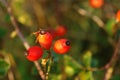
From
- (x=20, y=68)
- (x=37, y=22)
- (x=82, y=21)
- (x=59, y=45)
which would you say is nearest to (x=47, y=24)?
(x=37, y=22)

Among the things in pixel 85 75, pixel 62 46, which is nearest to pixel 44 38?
pixel 62 46

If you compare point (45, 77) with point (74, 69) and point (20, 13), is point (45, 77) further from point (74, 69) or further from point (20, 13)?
point (20, 13)

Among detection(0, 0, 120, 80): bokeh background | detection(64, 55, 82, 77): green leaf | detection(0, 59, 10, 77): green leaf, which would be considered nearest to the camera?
detection(0, 59, 10, 77): green leaf

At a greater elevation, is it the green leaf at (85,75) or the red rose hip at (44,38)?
the green leaf at (85,75)

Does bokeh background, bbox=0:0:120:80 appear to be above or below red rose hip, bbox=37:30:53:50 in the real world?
above

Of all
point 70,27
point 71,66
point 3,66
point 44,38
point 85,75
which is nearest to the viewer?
point 44,38

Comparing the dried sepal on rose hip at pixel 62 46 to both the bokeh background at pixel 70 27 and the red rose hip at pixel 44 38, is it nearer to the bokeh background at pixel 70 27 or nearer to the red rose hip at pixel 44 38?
the red rose hip at pixel 44 38

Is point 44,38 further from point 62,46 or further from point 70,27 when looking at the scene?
point 70,27

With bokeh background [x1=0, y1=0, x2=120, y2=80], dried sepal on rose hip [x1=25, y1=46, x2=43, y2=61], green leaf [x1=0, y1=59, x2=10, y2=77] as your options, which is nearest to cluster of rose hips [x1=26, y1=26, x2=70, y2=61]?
dried sepal on rose hip [x1=25, y1=46, x2=43, y2=61]

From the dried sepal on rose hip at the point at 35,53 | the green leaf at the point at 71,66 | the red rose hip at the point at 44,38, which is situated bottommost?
the dried sepal on rose hip at the point at 35,53

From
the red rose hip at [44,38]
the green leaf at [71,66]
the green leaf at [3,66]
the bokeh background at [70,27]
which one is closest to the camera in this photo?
the red rose hip at [44,38]

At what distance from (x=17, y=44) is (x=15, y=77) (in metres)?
0.53

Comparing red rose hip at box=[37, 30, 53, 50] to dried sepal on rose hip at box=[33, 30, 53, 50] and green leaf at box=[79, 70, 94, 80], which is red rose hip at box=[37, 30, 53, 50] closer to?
dried sepal on rose hip at box=[33, 30, 53, 50]

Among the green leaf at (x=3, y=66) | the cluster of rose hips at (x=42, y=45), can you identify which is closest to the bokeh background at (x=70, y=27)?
the green leaf at (x=3, y=66)
